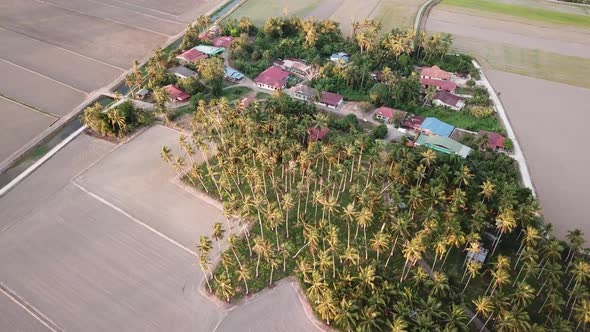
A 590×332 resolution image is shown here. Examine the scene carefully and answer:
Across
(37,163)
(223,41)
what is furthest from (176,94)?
(37,163)

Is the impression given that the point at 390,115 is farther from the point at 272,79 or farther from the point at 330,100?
the point at 272,79

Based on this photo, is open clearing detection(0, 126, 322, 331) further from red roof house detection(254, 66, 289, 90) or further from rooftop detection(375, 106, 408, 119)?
rooftop detection(375, 106, 408, 119)

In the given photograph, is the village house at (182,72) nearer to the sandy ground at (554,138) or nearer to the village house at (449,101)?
the village house at (449,101)

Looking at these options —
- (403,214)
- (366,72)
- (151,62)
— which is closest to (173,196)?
(403,214)

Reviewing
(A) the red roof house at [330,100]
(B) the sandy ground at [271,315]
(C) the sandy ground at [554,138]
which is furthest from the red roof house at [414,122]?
(B) the sandy ground at [271,315]

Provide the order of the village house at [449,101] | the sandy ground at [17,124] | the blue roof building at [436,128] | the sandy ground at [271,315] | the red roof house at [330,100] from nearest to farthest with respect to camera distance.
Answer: the sandy ground at [271,315] < the sandy ground at [17,124] < the blue roof building at [436,128] < the village house at [449,101] < the red roof house at [330,100]

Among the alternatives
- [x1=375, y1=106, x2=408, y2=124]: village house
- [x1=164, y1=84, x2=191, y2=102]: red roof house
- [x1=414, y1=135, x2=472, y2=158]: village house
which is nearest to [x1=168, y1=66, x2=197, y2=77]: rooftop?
[x1=164, y1=84, x2=191, y2=102]: red roof house
